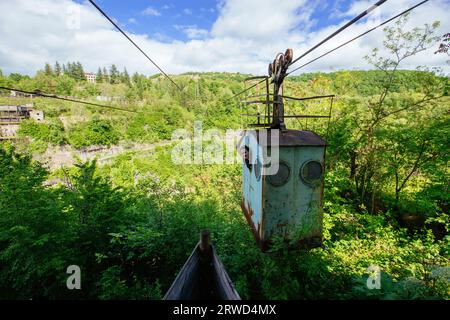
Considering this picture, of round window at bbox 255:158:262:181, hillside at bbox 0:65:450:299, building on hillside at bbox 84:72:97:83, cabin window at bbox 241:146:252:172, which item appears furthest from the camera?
building on hillside at bbox 84:72:97:83

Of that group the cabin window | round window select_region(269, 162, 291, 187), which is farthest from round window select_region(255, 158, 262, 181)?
the cabin window

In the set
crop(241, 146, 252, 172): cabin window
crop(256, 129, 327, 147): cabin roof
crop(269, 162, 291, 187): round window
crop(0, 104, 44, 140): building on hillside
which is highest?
crop(0, 104, 44, 140): building on hillside

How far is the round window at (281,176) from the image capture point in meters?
3.67

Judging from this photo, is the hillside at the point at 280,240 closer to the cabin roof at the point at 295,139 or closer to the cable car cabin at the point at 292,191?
the cable car cabin at the point at 292,191

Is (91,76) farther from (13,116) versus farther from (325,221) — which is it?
(325,221)

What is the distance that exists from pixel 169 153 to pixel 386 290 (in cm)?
3316

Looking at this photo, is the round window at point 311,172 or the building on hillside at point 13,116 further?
the building on hillside at point 13,116

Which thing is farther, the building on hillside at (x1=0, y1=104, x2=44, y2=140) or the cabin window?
the building on hillside at (x1=0, y1=104, x2=44, y2=140)

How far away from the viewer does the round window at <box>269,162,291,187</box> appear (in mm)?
3670

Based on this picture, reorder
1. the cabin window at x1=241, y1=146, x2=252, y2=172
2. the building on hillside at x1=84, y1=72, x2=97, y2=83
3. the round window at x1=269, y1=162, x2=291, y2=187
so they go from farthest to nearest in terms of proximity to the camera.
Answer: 1. the building on hillside at x1=84, y1=72, x2=97, y2=83
2. the cabin window at x1=241, y1=146, x2=252, y2=172
3. the round window at x1=269, y1=162, x2=291, y2=187

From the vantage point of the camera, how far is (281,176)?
3.70 meters

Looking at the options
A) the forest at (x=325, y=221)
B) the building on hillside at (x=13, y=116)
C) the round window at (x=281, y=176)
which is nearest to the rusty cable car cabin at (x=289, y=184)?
the round window at (x=281, y=176)

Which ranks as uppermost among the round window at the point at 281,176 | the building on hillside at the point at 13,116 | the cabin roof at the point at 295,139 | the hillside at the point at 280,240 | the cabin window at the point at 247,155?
the building on hillside at the point at 13,116

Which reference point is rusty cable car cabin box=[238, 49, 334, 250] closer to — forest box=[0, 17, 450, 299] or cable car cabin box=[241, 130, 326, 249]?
cable car cabin box=[241, 130, 326, 249]
